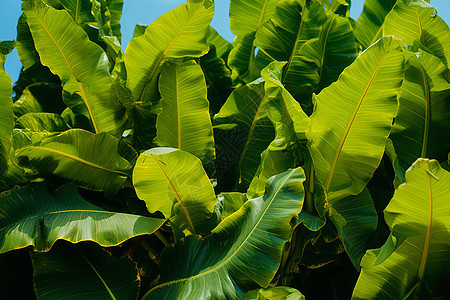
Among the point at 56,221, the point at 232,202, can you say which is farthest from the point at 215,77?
the point at 56,221

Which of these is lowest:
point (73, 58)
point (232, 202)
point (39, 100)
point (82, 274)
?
point (82, 274)

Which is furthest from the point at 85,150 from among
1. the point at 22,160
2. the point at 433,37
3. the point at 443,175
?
the point at 433,37

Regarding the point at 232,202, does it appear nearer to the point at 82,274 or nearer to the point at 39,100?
the point at 82,274

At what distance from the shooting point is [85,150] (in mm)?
1433

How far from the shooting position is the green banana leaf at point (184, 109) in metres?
1.54

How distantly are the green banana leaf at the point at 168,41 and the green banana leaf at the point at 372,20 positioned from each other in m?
0.91

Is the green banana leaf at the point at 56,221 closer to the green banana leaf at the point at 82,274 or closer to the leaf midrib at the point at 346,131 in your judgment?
the green banana leaf at the point at 82,274

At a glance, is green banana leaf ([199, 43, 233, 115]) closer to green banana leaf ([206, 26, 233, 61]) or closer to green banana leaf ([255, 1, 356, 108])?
green banana leaf ([206, 26, 233, 61])

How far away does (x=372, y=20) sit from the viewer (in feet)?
6.65

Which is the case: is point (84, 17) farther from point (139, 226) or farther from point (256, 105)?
point (139, 226)

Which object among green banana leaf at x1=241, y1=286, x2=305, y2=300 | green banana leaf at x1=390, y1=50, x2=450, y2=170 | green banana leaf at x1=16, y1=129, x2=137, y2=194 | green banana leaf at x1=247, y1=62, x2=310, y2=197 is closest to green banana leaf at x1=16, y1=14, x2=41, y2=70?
green banana leaf at x1=16, y1=129, x2=137, y2=194

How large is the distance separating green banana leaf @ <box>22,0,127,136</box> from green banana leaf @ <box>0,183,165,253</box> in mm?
414

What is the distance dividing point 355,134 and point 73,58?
45.6 inches

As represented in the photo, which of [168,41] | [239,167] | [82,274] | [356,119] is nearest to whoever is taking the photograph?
[356,119]
